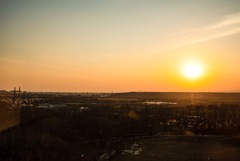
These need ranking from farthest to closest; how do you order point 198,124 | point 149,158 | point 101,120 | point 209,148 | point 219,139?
point 198,124 → point 101,120 → point 219,139 → point 209,148 → point 149,158

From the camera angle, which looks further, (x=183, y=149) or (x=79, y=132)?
(x=79, y=132)

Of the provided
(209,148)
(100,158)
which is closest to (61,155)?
(100,158)

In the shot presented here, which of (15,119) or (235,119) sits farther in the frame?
(235,119)

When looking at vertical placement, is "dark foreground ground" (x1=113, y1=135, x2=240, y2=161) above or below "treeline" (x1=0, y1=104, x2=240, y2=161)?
below

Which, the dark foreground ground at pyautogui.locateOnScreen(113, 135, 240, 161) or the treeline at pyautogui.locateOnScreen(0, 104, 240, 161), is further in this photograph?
the dark foreground ground at pyautogui.locateOnScreen(113, 135, 240, 161)

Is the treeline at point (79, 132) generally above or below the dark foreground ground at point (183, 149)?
above

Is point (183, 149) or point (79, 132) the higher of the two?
point (79, 132)

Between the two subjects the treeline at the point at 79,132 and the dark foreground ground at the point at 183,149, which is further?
the dark foreground ground at the point at 183,149

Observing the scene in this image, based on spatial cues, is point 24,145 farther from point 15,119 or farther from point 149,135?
point 149,135
